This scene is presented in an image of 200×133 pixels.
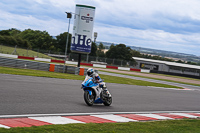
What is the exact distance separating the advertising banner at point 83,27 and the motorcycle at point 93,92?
19.9 meters

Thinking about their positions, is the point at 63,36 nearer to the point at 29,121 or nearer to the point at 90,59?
the point at 90,59

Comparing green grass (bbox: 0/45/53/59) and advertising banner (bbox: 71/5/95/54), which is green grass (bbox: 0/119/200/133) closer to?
advertising banner (bbox: 71/5/95/54)

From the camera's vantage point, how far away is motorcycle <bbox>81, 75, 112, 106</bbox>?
10773mm

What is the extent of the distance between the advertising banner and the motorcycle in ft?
65.3

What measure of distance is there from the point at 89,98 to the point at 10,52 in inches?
1721

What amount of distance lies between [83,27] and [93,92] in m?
20.4

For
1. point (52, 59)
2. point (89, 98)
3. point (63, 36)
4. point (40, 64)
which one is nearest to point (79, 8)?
point (40, 64)

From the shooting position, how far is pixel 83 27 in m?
30.7

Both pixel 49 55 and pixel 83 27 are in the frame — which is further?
pixel 49 55

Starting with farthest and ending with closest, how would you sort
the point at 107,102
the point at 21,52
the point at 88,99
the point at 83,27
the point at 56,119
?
the point at 21,52
the point at 83,27
the point at 107,102
the point at 88,99
the point at 56,119

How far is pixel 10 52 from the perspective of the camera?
5175 centimetres

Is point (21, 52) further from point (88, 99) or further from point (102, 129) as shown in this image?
point (102, 129)

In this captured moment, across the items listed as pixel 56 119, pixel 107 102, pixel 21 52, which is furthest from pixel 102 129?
pixel 21 52

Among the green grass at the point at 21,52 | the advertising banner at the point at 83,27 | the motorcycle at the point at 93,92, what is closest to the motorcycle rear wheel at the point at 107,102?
the motorcycle at the point at 93,92
